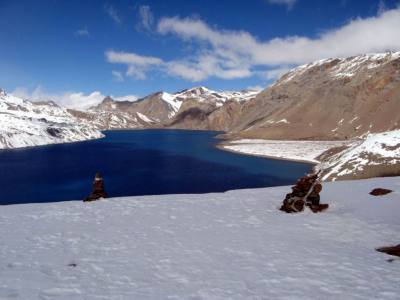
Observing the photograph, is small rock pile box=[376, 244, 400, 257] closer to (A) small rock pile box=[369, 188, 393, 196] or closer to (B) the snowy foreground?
(B) the snowy foreground

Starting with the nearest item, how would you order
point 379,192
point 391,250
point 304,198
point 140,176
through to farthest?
point 391,250
point 304,198
point 379,192
point 140,176

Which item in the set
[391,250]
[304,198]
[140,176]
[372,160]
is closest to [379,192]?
[304,198]

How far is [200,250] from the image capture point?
1266cm

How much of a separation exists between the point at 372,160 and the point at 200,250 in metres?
52.0

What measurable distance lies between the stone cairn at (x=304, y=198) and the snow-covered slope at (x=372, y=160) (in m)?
39.4

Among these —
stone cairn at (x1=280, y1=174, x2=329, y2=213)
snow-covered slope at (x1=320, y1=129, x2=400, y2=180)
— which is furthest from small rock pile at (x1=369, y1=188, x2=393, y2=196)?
snow-covered slope at (x1=320, y1=129, x2=400, y2=180)

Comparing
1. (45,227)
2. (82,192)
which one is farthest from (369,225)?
(82,192)

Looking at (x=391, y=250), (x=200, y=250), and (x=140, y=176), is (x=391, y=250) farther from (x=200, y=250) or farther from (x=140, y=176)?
(x=140, y=176)

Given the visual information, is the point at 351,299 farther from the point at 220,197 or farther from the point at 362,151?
the point at 362,151

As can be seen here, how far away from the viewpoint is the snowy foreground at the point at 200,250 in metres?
9.52

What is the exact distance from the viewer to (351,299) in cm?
900

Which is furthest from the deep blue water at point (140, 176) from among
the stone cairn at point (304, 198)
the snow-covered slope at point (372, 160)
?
the stone cairn at point (304, 198)

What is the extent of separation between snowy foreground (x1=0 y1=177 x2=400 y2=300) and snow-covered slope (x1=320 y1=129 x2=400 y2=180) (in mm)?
38184

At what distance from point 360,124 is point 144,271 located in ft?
597
